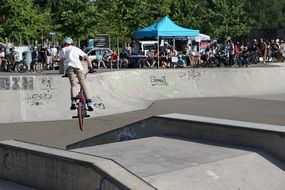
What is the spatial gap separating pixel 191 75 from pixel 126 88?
3353mm

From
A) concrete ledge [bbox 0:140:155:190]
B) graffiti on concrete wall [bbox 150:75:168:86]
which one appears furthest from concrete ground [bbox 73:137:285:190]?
graffiti on concrete wall [bbox 150:75:168:86]

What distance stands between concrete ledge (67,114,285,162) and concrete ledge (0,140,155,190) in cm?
171

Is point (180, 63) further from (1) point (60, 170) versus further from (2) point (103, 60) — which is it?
(1) point (60, 170)

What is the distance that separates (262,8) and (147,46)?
55.2m

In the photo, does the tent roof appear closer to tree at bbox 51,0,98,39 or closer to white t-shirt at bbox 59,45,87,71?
tree at bbox 51,0,98,39

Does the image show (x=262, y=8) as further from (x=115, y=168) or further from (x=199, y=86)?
(x=115, y=168)

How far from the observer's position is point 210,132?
21.4 ft

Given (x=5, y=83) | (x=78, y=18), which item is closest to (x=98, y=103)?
(x=5, y=83)

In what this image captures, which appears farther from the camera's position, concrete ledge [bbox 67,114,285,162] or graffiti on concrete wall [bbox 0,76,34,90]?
graffiti on concrete wall [bbox 0,76,34,90]

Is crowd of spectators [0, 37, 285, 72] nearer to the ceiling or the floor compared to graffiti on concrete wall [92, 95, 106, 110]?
nearer to the ceiling

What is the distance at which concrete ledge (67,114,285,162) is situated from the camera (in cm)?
598

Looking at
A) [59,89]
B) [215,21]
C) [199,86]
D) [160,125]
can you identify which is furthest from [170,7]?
[160,125]

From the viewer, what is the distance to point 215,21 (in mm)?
50844

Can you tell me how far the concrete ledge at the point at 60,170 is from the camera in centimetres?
464
